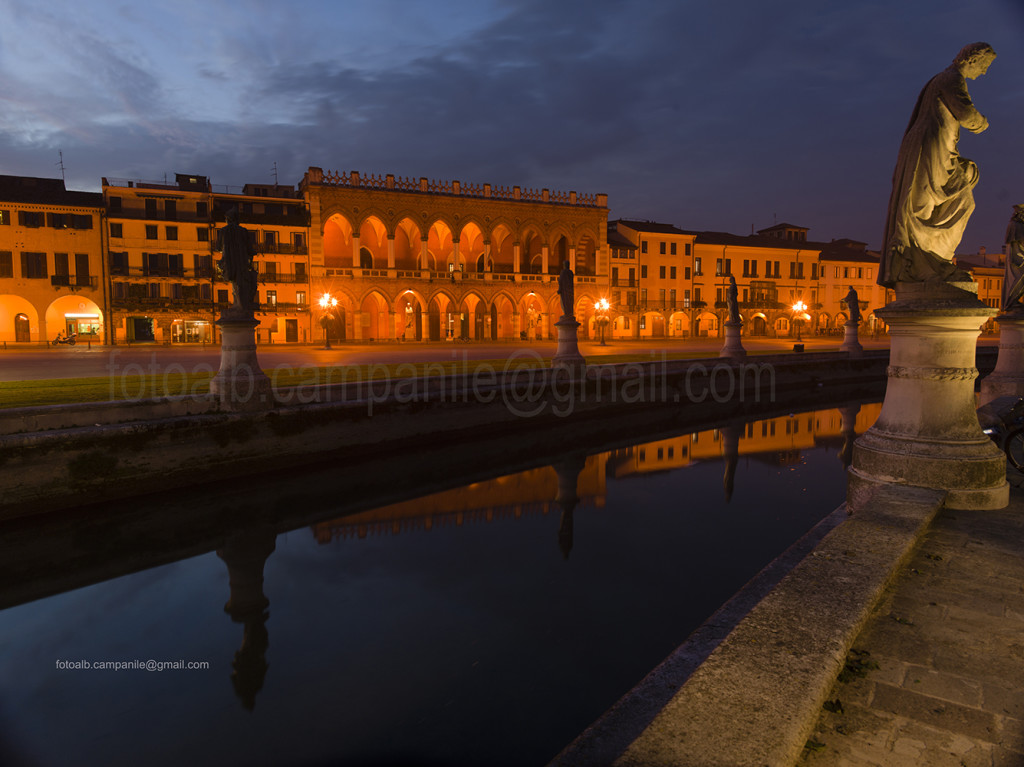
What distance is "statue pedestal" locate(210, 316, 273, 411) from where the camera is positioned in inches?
458

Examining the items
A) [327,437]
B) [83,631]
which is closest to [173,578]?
[83,631]

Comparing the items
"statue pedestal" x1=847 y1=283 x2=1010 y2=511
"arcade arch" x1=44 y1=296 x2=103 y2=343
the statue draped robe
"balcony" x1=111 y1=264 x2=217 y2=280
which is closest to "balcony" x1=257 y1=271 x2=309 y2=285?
"balcony" x1=111 y1=264 x2=217 y2=280

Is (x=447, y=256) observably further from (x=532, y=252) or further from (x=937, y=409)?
(x=937, y=409)

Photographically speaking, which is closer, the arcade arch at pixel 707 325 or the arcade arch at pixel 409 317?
the arcade arch at pixel 409 317

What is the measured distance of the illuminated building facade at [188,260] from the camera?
41375mm

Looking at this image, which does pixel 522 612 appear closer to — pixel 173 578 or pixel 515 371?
pixel 173 578

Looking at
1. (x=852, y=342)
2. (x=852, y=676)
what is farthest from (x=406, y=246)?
(x=852, y=676)

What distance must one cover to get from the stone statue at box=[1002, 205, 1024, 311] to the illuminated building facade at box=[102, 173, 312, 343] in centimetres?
4038

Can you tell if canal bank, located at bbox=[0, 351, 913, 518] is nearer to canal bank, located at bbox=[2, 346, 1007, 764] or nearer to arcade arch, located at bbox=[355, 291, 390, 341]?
canal bank, located at bbox=[2, 346, 1007, 764]

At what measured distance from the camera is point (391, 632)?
6051 mm

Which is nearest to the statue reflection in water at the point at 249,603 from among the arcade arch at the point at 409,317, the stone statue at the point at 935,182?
the stone statue at the point at 935,182

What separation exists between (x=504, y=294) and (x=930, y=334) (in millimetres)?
45460

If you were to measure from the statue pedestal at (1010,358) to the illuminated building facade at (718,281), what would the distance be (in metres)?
44.9

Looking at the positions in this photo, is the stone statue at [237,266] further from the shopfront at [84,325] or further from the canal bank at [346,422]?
the shopfront at [84,325]
